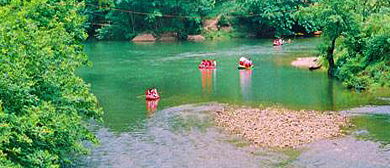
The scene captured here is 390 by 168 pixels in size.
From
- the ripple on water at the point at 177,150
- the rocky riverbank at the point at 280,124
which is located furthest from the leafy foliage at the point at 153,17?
the ripple on water at the point at 177,150

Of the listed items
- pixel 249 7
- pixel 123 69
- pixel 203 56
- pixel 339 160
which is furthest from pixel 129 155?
pixel 249 7

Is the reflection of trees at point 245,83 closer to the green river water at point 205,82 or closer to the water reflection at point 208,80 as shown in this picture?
the green river water at point 205,82

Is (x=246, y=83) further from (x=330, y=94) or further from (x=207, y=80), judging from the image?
(x=330, y=94)

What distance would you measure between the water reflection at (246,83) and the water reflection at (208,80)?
2640 mm

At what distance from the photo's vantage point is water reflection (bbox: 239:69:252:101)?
4441 cm

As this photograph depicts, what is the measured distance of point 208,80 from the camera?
53.0 m

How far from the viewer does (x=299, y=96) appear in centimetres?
4362

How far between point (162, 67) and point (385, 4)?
24838 millimetres

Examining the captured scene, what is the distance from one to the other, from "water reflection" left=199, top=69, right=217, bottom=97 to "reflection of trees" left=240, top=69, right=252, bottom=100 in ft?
8.65

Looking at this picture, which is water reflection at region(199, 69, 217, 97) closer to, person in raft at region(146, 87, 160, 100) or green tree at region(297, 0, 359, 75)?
person in raft at region(146, 87, 160, 100)

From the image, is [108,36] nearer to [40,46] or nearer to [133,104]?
[133,104]

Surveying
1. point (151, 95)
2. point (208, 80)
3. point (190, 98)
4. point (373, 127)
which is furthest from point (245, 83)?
point (373, 127)

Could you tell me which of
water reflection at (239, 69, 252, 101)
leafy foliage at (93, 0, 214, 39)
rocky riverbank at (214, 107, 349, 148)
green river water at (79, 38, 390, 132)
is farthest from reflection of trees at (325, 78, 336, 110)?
leafy foliage at (93, 0, 214, 39)

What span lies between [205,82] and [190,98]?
7975 millimetres
